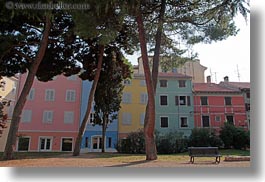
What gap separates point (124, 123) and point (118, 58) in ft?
44.5

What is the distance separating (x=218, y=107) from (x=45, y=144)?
18569 millimetres

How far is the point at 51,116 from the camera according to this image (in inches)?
1072

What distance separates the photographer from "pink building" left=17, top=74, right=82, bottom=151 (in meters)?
26.3

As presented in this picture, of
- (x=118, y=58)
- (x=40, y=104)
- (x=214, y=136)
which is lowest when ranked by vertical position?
(x=214, y=136)

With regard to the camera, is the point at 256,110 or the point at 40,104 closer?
the point at 256,110

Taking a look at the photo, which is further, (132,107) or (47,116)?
(132,107)

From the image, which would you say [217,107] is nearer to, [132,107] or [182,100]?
[182,100]

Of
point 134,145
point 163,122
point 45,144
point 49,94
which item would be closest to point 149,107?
point 134,145

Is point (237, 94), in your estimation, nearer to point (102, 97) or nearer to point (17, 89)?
point (102, 97)

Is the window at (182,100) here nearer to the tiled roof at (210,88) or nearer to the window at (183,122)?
the tiled roof at (210,88)

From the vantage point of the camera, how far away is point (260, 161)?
4.95 metres

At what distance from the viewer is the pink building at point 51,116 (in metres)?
26.3

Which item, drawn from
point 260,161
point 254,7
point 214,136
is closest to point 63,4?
point 254,7

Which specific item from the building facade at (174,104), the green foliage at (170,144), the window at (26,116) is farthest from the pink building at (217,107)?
the window at (26,116)
